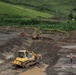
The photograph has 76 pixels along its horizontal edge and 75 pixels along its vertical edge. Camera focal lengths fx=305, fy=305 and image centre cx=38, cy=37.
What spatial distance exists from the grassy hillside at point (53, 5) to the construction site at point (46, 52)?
54017 millimetres

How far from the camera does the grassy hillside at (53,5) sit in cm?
13012

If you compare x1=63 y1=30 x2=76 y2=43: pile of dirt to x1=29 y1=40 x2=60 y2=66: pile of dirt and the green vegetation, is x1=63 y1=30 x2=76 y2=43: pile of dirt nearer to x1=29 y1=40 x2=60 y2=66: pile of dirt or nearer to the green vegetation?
x1=29 y1=40 x2=60 y2=66: pile of dirt

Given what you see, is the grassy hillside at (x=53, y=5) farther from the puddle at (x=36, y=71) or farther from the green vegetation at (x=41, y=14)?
the puddle at (x=36, y=71)

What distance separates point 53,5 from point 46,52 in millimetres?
91194

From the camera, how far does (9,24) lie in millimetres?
91875

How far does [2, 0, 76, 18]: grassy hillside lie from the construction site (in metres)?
54.0

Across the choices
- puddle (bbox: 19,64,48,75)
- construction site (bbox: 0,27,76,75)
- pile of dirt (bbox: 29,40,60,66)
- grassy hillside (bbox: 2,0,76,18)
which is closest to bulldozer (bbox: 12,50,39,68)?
construction site (bbox: 0,27,76,75)

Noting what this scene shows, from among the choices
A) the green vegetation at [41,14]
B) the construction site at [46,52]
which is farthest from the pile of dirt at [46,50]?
the green vegetation at [41,14]

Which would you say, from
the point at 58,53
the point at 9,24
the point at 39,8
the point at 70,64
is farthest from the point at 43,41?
the point at 39,8

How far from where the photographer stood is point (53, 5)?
141m

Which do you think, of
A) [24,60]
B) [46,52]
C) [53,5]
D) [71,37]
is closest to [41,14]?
[53,5]

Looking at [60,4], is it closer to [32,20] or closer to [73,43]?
[32,20]

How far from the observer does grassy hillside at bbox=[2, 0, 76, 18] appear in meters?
130

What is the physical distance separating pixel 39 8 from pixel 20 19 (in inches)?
1524
